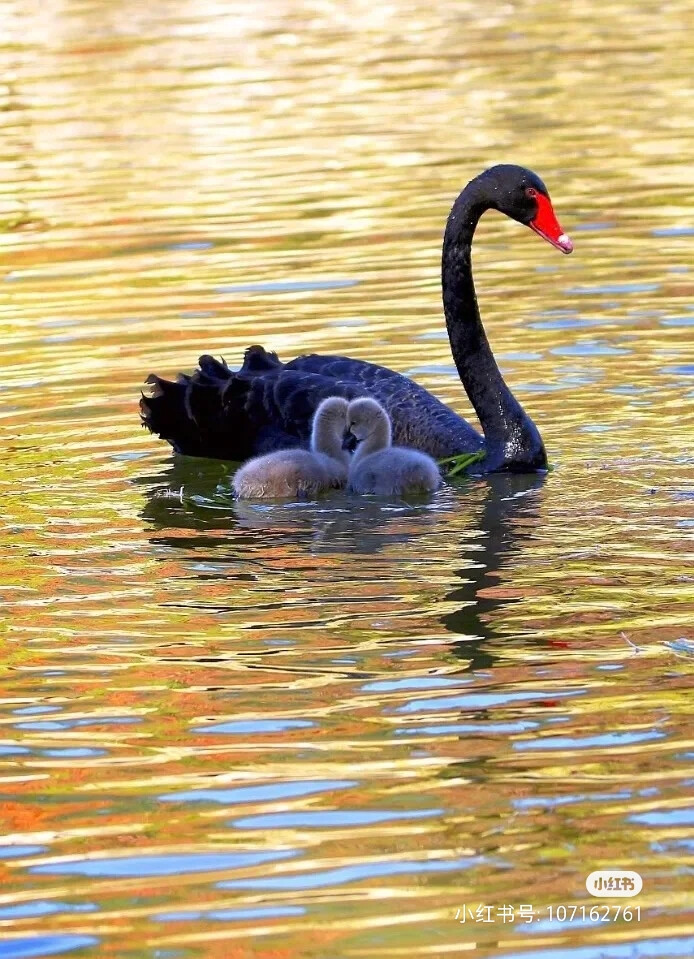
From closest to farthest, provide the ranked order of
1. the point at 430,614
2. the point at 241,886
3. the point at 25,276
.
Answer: the point at 241,886 → the point at 430,614 → the point at 25,276

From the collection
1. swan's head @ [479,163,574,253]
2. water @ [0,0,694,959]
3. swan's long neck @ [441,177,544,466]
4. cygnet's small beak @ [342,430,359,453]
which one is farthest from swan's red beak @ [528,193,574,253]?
cygnet's small beak @ [342,430,359,453]

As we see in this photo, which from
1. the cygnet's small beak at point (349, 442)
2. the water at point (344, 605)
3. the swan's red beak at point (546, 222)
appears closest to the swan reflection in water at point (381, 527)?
the water at point (344, 605)

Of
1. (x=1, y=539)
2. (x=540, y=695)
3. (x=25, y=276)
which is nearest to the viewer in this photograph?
(x=540, y=695)

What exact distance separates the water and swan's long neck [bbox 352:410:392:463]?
263mm

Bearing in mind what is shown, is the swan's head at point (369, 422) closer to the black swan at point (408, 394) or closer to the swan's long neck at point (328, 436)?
the swan's long neck at point (328, 436)

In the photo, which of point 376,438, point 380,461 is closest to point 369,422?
A: point 376,438

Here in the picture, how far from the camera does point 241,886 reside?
13.1 feet

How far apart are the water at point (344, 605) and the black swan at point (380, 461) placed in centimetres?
10

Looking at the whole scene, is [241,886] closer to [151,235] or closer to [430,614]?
[430,614]

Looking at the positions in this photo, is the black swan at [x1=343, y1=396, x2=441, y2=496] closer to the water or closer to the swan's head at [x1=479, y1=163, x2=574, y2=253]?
the water

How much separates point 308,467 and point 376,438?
0.31m

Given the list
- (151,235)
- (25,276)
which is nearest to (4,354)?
(25,276)

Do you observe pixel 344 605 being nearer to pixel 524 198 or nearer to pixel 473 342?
pixel 473 342

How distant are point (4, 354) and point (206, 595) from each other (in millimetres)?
4268
